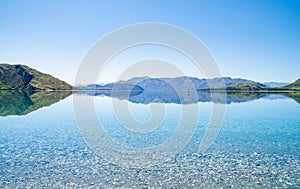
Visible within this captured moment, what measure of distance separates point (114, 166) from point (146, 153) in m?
3.40

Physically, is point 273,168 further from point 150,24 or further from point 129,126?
point 150,24

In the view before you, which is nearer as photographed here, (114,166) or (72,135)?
(114,166)

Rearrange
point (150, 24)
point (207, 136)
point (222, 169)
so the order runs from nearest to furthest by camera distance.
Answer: point (222, 169) < point (207, 136) < point (150, 24)

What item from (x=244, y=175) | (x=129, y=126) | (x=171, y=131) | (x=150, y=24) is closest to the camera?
(x=244, y=175)

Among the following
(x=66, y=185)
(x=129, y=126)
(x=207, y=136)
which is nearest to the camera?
(x=66, y=185)

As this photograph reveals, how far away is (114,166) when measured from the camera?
45.4 feet

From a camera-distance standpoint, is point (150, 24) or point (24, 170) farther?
point (150, 24)

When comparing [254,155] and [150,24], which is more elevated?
[150,24]

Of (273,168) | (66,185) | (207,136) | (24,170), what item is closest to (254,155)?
(273,168)

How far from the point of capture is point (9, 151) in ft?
54.1

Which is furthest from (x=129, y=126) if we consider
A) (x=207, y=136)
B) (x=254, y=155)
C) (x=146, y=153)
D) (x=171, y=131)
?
(x=254, y=155)

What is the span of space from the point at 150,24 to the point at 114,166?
25.1 meters

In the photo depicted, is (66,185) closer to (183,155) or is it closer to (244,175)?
(183,155)

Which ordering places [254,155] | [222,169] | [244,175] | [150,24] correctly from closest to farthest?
[244,175] → [222,169] → [254,155] → [150,24]
